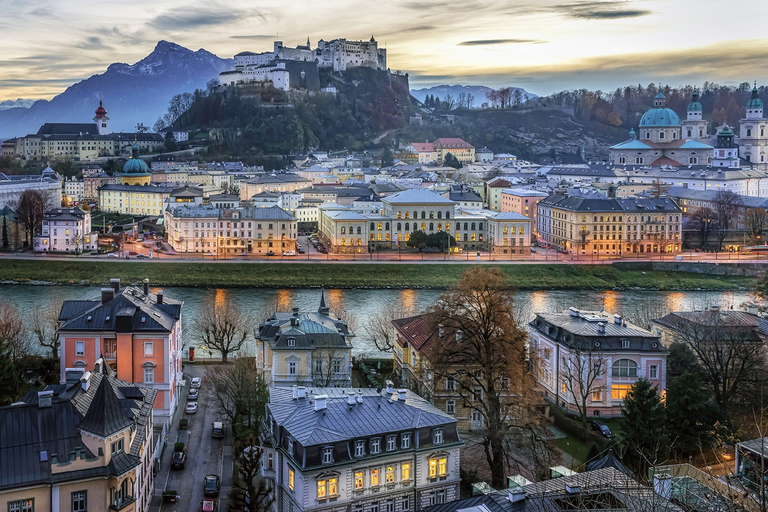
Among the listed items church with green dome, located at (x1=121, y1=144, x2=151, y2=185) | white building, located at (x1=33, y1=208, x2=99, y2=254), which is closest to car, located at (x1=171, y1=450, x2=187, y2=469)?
white building, located at (x1=33, y1=208, x2=99, y2=254)

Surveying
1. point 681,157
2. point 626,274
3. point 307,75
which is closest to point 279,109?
point 307,75

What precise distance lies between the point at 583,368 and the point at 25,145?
42.0 metres

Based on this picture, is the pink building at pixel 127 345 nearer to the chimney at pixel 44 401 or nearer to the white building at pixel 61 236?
the chimney at pixel 44 401

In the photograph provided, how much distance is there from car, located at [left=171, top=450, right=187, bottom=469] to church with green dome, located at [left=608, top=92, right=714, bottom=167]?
3872 cm

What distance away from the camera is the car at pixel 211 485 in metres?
7.96

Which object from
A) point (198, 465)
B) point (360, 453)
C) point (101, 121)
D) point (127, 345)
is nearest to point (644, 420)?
point (360, 453)

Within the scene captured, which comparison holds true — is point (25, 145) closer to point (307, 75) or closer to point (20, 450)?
point (307, 75)

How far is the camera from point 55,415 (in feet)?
22.5

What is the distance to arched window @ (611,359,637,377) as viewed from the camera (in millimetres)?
10445

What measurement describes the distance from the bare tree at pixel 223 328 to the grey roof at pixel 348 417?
213 inches

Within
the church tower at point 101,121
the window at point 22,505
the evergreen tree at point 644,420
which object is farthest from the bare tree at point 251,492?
the church tower at point 101,121

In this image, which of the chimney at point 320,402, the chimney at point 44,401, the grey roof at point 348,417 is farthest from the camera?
the chimney at point 320,402

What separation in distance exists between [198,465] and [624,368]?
5029 millimetres

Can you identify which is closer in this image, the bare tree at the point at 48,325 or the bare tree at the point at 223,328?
the bare tree at the point at 48,325
